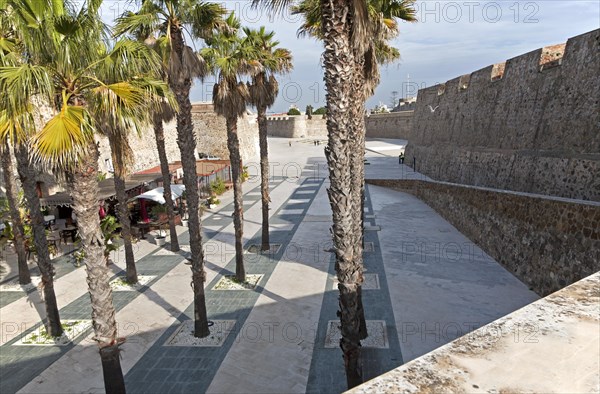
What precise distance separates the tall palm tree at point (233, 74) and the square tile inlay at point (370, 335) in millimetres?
4682

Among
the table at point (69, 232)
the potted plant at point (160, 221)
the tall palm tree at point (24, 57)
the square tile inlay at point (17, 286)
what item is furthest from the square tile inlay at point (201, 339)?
the table at point (69, 232)

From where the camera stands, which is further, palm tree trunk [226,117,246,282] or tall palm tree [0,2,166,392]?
palm tree trunk [226,117,246,282]

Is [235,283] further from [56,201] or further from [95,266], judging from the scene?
[56,201]

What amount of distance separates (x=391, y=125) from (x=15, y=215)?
63.6 meters

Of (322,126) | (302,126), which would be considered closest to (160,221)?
(302,126)

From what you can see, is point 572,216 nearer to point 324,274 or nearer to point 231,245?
point 324,274

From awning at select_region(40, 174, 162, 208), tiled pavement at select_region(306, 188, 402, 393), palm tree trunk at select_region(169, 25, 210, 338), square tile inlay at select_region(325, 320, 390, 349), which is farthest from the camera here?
awning at select_region(40, 174, 162, 208)

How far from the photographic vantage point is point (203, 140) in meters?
46.3

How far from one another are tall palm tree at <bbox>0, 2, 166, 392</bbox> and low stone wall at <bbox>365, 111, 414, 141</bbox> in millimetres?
57907

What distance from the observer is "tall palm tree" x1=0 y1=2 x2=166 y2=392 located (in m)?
6.48

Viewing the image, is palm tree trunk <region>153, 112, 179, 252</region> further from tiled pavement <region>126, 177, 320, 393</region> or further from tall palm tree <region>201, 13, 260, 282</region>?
tiled pavement <region>126, 177, 320, 393</region>

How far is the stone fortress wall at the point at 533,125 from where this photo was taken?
14.0 metres

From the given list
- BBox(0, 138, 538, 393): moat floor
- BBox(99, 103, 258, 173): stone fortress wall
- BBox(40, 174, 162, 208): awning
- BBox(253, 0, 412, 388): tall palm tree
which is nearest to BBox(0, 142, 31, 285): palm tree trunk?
BBox(0, 138, 538, 393): moat floor

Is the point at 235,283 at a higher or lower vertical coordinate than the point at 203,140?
lower
